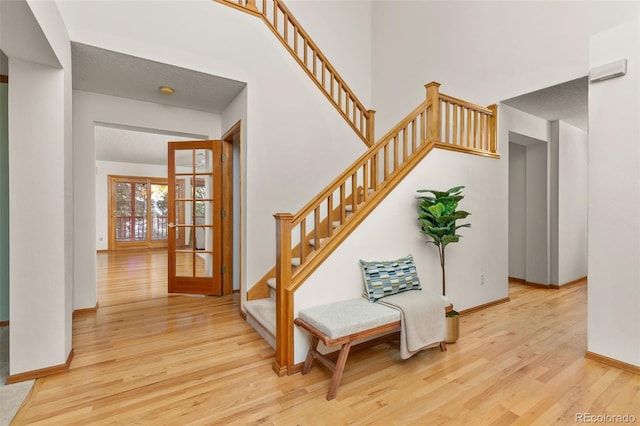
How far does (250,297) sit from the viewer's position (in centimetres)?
345

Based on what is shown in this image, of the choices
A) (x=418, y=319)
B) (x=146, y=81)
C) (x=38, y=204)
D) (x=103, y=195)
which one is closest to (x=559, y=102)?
(x=418, y=319)

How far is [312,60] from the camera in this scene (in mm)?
4195

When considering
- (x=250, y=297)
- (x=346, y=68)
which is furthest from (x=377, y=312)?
(x=346, y=68)

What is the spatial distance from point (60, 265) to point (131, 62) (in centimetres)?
195

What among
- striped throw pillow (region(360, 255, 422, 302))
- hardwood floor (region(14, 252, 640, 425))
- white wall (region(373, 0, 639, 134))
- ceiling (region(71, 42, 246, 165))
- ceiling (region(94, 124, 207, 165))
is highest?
white wall (region(373, 0, 639, 134))

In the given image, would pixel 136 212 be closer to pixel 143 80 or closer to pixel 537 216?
pixel 143 80

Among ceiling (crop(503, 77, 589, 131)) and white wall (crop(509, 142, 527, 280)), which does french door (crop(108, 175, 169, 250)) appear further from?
ceiling (crop(503, 77, 589, 131))

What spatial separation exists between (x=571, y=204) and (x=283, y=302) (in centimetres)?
515

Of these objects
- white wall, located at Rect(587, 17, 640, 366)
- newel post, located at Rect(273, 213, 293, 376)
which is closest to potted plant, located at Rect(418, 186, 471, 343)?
white wall, located at Rect(587, 17, 640, 366)

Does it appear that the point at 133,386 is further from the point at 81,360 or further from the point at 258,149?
the point at 258,149

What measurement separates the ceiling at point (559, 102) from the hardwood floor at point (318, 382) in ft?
8.44

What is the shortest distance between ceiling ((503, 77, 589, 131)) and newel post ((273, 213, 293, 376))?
3.36 metres

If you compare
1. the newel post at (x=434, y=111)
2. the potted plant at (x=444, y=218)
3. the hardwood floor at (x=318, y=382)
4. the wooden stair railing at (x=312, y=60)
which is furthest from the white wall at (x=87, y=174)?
the potted plant at (x=444, y=218)

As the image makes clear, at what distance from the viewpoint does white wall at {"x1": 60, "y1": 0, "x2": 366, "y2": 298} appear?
9.18ft
